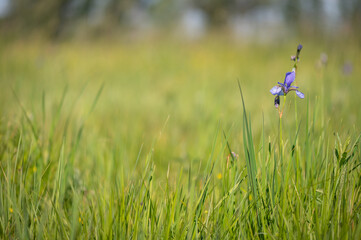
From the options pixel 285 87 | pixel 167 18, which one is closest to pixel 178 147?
pixel 285 87

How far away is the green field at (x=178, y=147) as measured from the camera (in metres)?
0.80

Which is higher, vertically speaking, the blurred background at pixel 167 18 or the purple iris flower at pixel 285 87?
the blurred background at pixel 167 18

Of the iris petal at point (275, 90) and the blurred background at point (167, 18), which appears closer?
the iris petal at point (275, 90)

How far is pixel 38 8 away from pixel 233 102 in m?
10.9

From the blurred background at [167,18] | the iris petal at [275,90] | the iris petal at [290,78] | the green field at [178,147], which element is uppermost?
the blurred background at [167,18]

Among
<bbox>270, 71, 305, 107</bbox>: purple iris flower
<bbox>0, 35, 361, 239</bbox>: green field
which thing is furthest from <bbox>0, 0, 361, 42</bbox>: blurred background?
<bbox>270, 71, 305, 107</bbox>: purple iris flower

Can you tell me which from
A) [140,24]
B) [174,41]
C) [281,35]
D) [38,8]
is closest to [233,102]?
[174,41]

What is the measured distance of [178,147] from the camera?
2.00m

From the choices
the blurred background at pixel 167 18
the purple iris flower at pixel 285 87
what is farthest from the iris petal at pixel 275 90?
the blurred background at pixel 167 18

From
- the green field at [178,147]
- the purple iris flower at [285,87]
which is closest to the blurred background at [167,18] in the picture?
the green field at [178,147]

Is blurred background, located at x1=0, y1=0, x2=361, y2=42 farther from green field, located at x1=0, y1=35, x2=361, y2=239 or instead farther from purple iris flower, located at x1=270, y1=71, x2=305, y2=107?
purple iris flower, located at x1=270, y1=71, x2=305, y2=107

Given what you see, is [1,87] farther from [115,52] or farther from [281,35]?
[281,35]

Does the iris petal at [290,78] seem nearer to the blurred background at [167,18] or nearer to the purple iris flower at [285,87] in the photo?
the purple iris flower at [285,87]

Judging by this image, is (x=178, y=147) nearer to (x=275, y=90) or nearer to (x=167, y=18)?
(x=275, y=90)
